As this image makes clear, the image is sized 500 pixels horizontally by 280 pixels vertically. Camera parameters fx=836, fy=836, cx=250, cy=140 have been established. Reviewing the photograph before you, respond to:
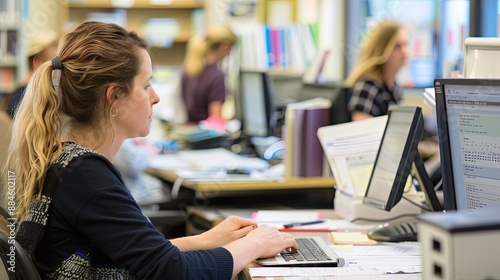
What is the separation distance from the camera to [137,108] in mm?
1963

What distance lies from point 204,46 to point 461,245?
5.45 metres

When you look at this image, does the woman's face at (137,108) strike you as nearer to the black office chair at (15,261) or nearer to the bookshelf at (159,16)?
the black office chair at (15,261)

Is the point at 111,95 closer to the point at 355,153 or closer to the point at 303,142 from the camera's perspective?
the point at 355,153

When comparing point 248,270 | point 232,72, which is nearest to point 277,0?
point 232,72

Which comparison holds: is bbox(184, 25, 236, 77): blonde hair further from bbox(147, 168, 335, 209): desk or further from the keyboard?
the keyboard

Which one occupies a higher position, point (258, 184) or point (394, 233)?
point (394, 233)

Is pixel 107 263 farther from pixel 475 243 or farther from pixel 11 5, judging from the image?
pixel 11 5

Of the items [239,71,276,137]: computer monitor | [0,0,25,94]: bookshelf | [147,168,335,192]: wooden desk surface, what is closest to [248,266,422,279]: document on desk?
[147,168,335,192]: wooden desk surface

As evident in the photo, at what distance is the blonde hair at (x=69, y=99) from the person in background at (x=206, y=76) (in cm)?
415

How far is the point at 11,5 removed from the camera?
23.1 ft

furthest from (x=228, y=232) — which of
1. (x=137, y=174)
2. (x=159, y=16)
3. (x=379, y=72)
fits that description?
(x=159, y=16)

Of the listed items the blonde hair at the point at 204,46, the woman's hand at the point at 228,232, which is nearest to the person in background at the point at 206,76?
the blonde hair at the point at 204,46

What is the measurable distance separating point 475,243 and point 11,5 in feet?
21.5

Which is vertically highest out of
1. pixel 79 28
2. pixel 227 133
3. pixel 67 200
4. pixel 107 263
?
pixel 79 28
